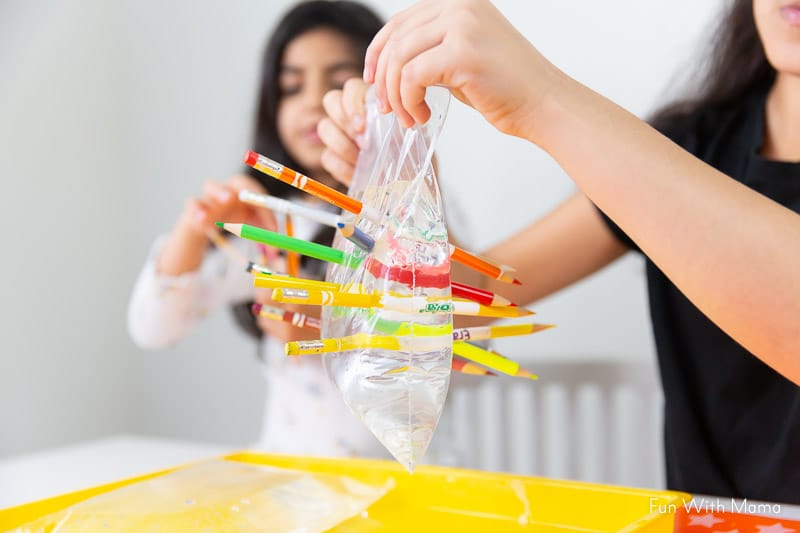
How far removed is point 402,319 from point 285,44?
772 millimetres

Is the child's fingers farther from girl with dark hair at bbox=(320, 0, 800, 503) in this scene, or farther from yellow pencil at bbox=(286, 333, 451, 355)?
yellow pencil at bbox=(286, 333, 451, 355)

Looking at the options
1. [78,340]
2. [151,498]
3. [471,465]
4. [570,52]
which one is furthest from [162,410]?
[151,498]

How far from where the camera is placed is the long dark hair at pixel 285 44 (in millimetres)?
1001

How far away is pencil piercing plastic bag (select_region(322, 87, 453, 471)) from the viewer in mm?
335

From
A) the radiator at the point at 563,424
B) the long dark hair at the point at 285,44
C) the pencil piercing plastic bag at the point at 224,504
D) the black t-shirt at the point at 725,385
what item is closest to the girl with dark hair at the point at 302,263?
the long dark hair at the point at 285,44

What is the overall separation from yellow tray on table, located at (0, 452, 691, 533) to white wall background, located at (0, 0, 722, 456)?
0.84 meters

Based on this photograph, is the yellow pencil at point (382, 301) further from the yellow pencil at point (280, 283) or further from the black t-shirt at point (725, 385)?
the black t-shirt at point (725, 385)

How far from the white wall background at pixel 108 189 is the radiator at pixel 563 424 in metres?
0.42

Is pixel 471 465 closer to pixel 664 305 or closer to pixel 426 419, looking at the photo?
pixel 664 305

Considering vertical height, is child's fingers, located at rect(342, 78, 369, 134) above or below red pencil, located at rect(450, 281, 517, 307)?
above

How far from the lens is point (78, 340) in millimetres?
1352

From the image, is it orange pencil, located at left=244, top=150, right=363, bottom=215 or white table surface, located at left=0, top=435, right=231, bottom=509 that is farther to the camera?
white table surface, located at left=0, top=435, right=231, bottom=509

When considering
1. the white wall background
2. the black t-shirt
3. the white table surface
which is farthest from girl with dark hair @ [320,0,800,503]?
the white wall background

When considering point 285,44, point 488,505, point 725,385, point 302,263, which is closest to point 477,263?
point 488,505
